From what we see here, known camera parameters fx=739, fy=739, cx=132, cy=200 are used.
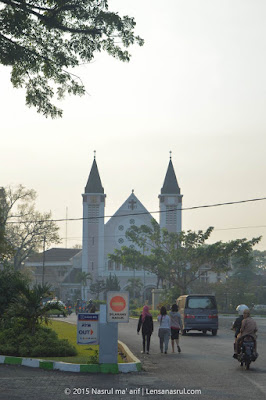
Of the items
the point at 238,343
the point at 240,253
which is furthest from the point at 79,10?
the point at 240,253

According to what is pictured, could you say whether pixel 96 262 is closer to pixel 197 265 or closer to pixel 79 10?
pixel 197 265

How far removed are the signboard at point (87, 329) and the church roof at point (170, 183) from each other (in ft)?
321

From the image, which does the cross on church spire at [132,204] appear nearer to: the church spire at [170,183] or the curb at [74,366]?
the church spire at [170,183]

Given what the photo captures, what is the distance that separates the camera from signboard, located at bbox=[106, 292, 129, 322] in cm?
1582

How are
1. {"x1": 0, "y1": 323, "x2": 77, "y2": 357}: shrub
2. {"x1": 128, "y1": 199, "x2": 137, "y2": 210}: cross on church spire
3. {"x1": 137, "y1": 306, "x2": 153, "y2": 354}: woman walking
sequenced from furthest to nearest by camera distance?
{"x1": 128, "y1": 199, "x2": 137, "y2": 210}: cross on church spire
{"x1": 137, "y1": 306, "x2": 153, "y2": 354}: woman walking
{"x1": 0, "y1": 323, "x2": 77, "y2": 357}: shrub

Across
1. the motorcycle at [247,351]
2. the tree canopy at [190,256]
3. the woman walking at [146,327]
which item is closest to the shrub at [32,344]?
the woman walking at [146,327]

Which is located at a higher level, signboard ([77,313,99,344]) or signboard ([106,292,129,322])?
signboard ([106,292,129,322])

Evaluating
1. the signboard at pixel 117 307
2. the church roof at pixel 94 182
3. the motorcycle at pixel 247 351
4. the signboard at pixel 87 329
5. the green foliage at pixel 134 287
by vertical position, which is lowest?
the motorcycle at pixel 247 351

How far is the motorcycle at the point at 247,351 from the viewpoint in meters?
16.6

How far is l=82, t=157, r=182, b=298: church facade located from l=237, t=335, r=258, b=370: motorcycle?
90399 millimetres

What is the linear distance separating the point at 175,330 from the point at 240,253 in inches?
1707

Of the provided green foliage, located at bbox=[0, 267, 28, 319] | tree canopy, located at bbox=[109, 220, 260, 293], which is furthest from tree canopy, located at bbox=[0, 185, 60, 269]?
green foliage, located at bbox=[0, 267, 28, 319]

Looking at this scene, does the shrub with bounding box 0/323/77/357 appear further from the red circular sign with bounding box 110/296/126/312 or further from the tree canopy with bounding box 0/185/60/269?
the tree canopy with bounding box 0/185/60/269

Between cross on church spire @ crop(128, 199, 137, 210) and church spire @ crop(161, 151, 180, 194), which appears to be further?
cross on church spire @ crop(128, 199, 137, 210)
